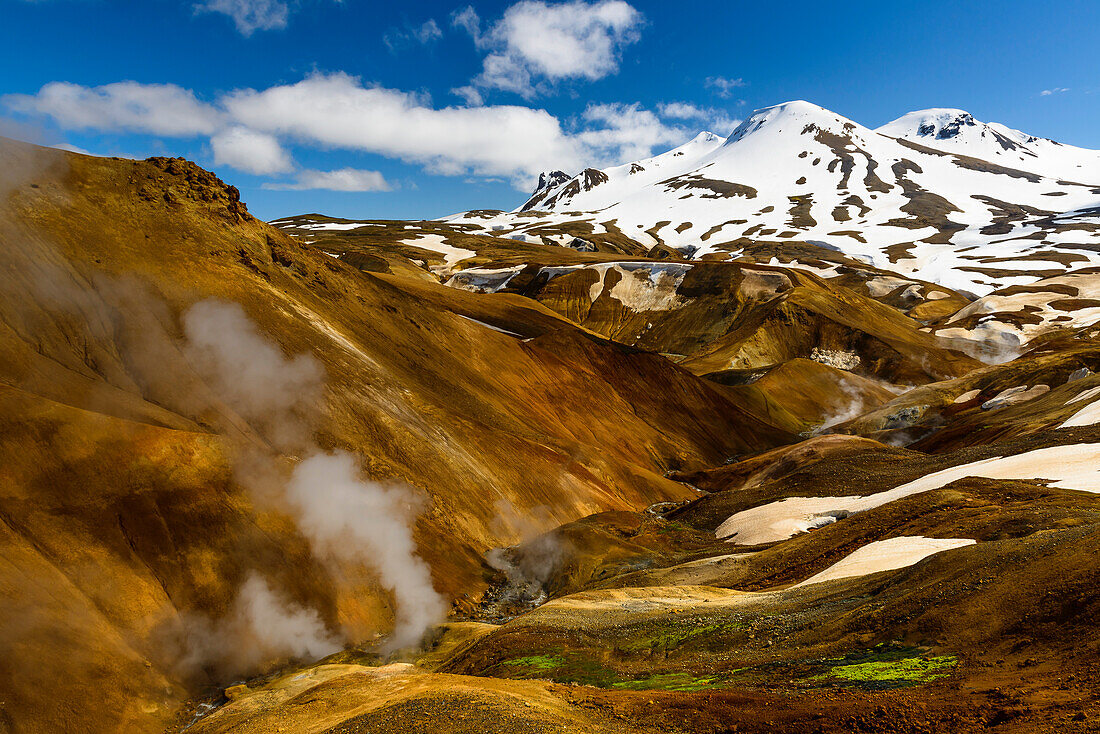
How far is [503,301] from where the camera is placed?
230 ft

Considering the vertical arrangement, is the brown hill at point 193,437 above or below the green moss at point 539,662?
above

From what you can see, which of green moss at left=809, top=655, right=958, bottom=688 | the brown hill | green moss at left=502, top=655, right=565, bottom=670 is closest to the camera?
green moss at left=809, top=655, right=958, bottom=688

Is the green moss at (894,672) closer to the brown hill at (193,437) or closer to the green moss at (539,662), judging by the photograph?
the green moss at (539,662)

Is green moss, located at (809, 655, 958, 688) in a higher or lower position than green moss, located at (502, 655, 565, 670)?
→ higher

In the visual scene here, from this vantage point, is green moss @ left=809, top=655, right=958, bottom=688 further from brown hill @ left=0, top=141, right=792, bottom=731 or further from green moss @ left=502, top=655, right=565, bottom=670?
brown hill @ left=0, top=141, right=792, bottom=731

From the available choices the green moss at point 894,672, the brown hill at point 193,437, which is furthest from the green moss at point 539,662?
the brown hill at point 193,437

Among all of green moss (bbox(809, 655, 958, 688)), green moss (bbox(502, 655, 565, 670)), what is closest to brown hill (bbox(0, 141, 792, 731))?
green moss (bbox(502, 655, 565, 670))

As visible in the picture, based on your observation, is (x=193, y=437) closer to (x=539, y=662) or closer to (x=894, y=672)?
(x=539, y=662)

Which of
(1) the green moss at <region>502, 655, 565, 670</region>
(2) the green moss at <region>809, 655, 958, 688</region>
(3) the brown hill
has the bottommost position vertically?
(1) the green moss at <region>502, 655, 565, 670</region>

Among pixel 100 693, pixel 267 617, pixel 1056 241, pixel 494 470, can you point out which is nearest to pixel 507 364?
pixel 494 470

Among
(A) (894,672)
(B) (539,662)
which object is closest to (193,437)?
(B) (539,662)

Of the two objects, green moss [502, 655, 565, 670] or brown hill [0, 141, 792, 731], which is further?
brown hill [0, 141, 792, 731]

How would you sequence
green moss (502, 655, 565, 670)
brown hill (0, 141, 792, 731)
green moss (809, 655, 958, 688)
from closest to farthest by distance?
green moss (809, 655, 958, 688) < green moss (502, 655, 565, 670) < brown hill (0, 141, 792, 731)

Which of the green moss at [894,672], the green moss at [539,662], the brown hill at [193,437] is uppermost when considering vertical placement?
the brown hill at [193,437]
